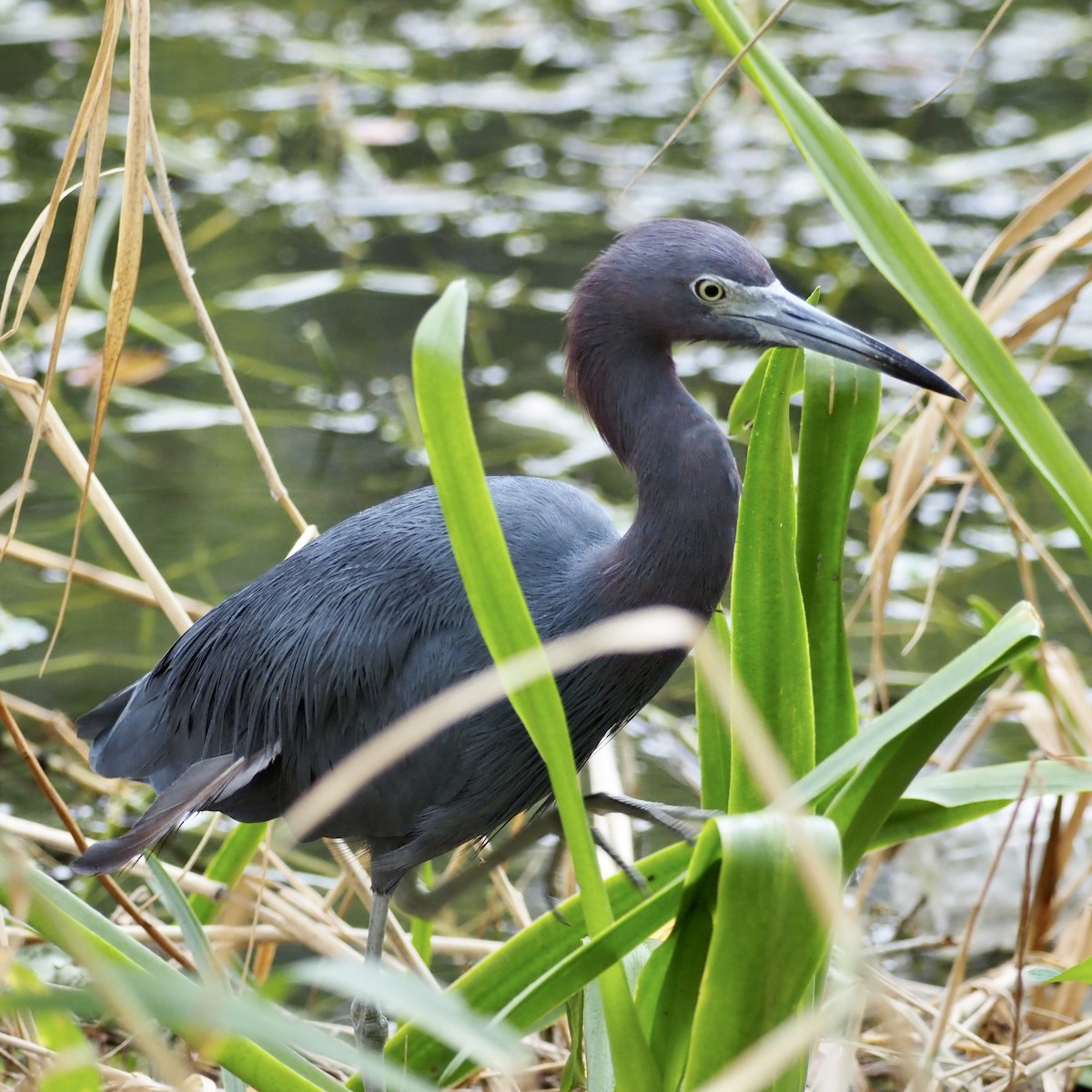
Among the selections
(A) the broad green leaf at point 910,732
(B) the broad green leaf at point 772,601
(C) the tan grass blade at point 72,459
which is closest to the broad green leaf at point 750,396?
(B) the broad green leaf at point 772,601

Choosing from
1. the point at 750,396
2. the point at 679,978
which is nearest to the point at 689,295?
the point at 750,396

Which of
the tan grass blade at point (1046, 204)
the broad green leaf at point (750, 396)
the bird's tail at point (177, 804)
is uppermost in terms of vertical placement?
the tan grass blade at point (1046, 204)

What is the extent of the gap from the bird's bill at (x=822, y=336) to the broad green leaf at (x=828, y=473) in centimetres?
4

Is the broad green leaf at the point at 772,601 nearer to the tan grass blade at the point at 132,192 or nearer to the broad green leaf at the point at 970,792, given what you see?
the broad green leaf at the point at 970,792

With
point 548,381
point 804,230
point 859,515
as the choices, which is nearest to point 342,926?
point 859,515

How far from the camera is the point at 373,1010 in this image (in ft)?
8.05

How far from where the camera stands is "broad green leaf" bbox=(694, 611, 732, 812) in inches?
81.4

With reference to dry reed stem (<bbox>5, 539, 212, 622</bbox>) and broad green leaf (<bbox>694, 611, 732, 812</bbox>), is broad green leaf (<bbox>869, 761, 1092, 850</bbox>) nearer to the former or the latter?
broad green leaf (<bbox>694, 611, 732, 812</bbox>)

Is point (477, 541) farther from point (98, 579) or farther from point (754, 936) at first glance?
point (98, 579)

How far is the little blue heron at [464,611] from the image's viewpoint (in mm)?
2133

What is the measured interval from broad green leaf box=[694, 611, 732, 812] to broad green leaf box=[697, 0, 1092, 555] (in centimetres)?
51

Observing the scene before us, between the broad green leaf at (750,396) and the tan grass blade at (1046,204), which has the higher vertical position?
the tan grass blade at (1046,204)

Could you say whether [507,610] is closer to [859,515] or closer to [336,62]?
[859,515]

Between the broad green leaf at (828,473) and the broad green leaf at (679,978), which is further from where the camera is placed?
the broad green leaf at (828,473)
